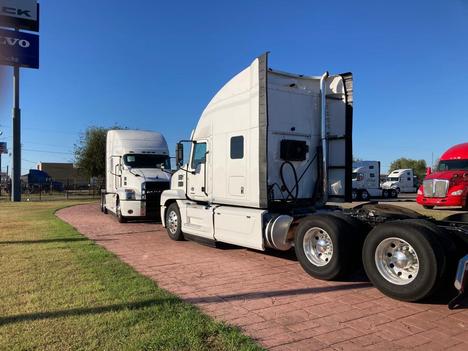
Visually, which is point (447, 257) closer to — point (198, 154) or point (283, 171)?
point (283, 171)

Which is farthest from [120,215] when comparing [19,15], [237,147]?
[19,15]

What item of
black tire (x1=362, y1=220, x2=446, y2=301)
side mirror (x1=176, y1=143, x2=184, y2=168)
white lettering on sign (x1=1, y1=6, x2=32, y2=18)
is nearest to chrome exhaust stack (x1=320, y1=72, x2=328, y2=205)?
black tire (x1=362, y1=220, x2=446, y2=301)

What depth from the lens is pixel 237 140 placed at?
8.87m

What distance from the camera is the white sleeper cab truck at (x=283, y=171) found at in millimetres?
6938

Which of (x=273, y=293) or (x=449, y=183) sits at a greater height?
(x=449, y=183)

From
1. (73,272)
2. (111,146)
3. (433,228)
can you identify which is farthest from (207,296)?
(111,146)

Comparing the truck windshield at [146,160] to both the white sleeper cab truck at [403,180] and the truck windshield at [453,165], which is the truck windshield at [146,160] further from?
the white sleeper cab truck at [403,180]

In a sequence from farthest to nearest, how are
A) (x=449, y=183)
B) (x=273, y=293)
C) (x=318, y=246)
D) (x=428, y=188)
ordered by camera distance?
(x=428, y=188) → (x=449, y=183) → (x=318, y=246) → (x=273, y=293)

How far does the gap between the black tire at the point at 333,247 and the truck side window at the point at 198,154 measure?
367 centimetres

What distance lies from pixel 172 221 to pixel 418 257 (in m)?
7.15

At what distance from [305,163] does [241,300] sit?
13.0ft

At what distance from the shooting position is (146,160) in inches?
654

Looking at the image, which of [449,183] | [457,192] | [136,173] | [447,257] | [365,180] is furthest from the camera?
[365,180]

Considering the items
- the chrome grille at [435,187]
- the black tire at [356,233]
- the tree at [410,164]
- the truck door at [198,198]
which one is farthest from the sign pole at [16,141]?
the tree at [410,164]
